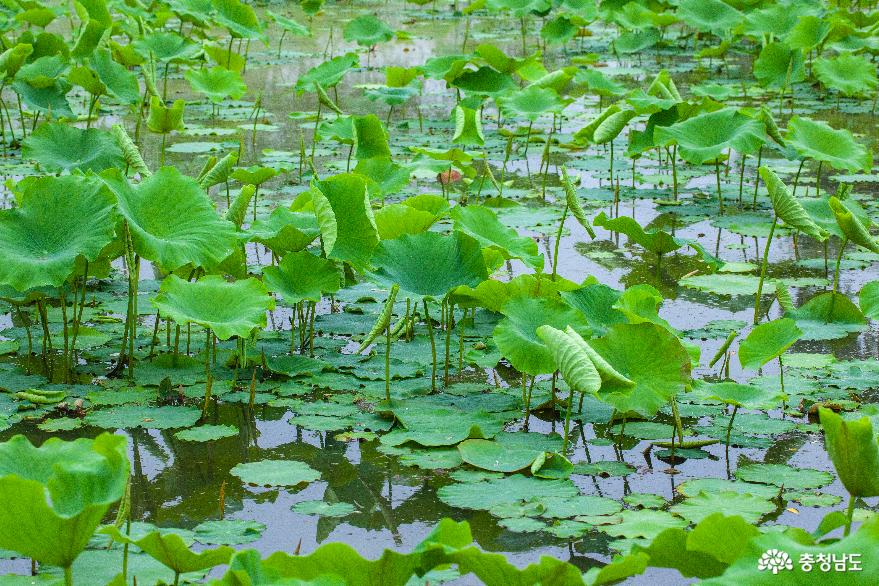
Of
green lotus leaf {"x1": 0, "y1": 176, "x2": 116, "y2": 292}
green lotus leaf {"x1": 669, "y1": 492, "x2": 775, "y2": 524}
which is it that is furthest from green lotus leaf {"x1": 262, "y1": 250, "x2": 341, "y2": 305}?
green lotus leaf {"x1": 669, "y1": 492, "x2": 775, "y2": 524}

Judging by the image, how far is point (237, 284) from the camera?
2.74 metres

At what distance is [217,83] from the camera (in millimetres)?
5793

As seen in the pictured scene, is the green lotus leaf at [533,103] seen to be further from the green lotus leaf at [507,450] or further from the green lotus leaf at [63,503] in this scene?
the green lotus leaf at [63,503]

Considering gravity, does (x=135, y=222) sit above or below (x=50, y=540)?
above

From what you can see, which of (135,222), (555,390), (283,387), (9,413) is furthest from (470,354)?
(9,413)

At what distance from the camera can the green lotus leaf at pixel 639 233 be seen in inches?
140

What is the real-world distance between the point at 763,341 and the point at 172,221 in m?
1.50

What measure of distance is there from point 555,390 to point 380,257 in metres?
0.56

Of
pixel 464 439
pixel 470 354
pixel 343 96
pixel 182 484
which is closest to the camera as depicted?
pixel 182 484

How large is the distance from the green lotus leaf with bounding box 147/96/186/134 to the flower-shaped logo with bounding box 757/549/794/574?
10.6 feet

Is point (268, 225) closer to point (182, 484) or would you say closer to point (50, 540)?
point (182, 484)

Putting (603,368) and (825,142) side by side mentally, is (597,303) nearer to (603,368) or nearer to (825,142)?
(603,368)

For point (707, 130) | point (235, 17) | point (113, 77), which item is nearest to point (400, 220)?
point (707, 130)

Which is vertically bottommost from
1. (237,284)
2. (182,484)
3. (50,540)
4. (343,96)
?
(182,484)
